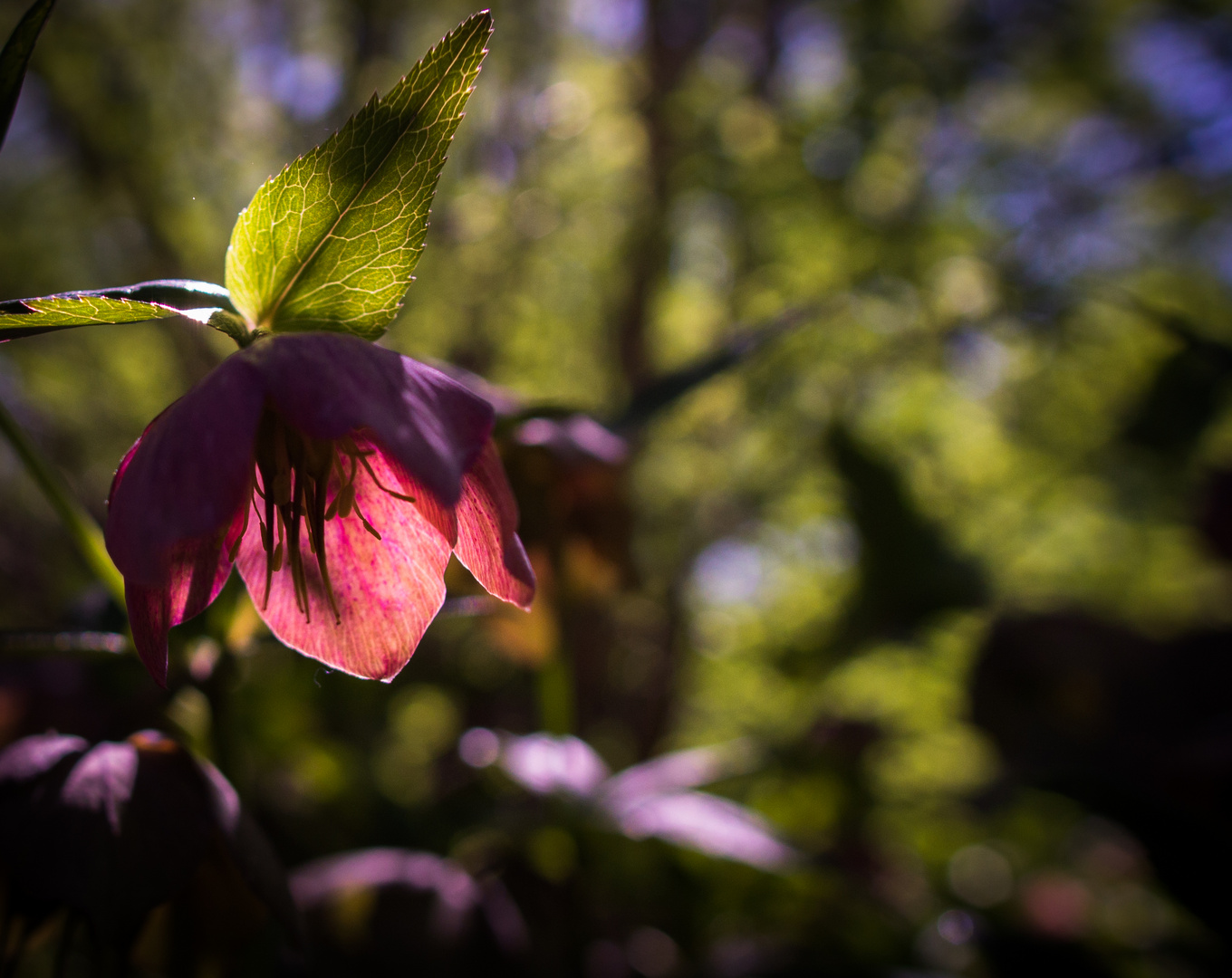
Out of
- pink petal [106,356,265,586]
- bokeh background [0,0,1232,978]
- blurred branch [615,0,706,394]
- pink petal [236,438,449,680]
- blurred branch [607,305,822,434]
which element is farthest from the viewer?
blurred branch [615,0,706,394]

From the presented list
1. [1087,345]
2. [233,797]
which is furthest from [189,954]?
[1087,345]

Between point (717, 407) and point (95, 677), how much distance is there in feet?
4.24

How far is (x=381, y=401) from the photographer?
0.99 ft

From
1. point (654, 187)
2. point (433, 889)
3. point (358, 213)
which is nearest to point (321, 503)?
point (358, 213)

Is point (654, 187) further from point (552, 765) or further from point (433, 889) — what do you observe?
point (433, 889)

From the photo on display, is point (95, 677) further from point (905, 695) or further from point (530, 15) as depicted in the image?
point (905, 695)

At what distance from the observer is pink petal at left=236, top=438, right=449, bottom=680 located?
1.26 ft

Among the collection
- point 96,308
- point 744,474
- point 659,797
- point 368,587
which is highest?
point 96,308

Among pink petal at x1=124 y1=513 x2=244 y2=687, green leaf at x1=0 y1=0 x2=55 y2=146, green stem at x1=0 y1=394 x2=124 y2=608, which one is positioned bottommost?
pink petal at x1=124 y1=513 x2=244 y2=687

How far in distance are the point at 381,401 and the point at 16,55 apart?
0.19 meters

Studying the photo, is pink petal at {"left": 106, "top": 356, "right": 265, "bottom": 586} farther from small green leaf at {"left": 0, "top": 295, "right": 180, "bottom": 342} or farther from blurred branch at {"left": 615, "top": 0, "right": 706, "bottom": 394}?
blurred branch at {"left": 615, "top": 0, "right": 706, "bottom": 394}

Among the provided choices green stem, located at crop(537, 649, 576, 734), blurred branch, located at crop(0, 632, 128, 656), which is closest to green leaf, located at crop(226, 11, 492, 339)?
blurred branch, located at crop(0, 632, 128, 656)

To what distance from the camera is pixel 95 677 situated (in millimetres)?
591

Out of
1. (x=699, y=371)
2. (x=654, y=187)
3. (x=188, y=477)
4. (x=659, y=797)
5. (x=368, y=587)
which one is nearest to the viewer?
(x=188, y=477)
